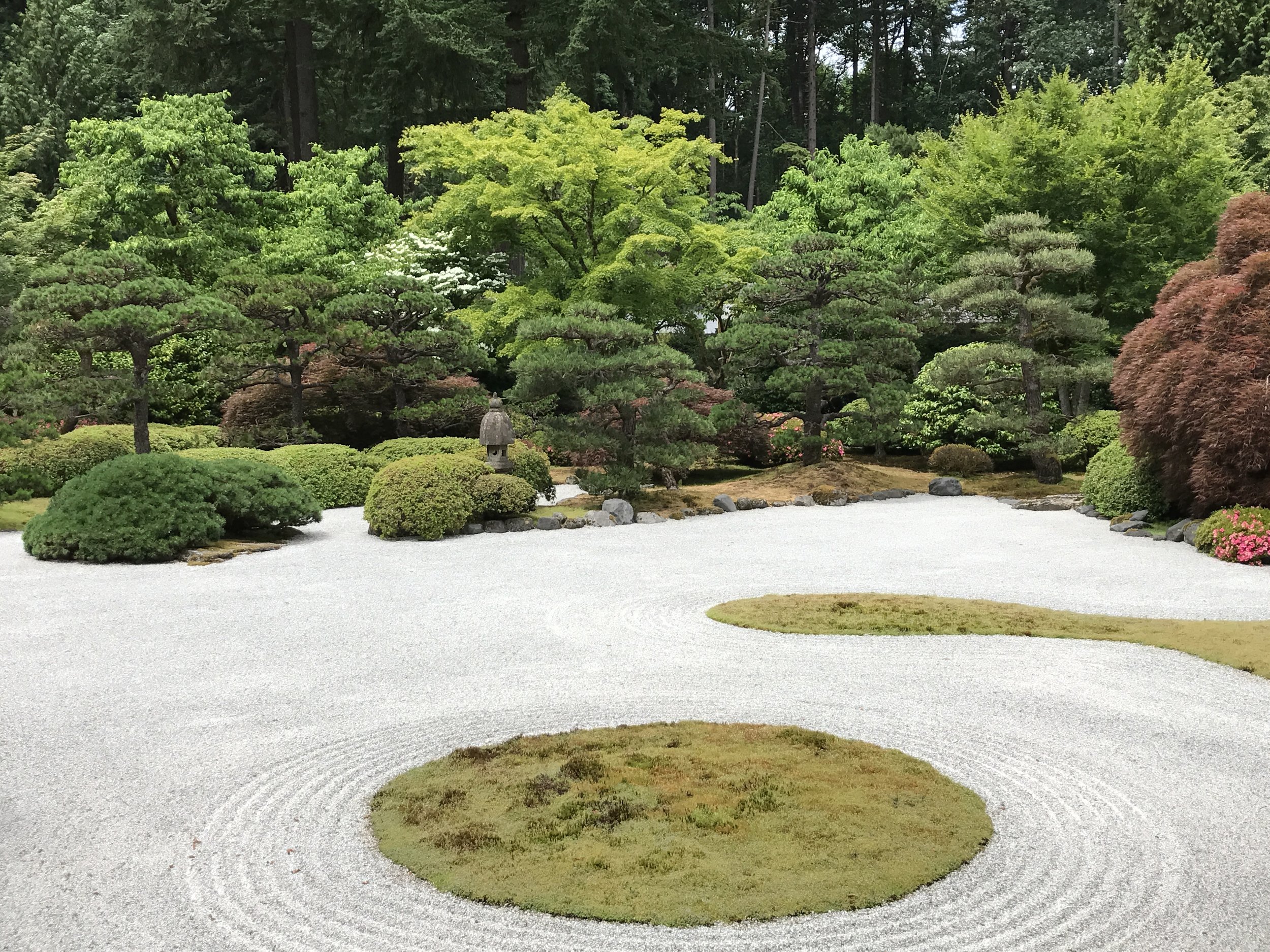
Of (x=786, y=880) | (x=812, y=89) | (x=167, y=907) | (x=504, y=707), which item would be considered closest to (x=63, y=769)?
(x=167, y=907)

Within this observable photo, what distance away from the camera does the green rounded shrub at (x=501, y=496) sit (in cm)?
1218

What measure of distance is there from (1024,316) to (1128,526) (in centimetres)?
614

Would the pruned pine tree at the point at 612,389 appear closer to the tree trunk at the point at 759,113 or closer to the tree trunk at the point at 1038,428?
the tree trunk at the point at 1038,428

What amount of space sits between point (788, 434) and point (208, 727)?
45.6 feet

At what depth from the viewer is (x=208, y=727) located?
199 inches

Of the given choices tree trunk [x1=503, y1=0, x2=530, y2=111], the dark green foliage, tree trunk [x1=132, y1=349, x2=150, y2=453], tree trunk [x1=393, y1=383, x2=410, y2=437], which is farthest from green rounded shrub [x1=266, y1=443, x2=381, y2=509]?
tree trunk [x1=503, y1=0, x2=530, y2=111]

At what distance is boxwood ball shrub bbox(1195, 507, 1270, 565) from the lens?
9.52 metres

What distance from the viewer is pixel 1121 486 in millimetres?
12555

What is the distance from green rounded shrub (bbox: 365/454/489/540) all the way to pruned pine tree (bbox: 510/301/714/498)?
7.60ft

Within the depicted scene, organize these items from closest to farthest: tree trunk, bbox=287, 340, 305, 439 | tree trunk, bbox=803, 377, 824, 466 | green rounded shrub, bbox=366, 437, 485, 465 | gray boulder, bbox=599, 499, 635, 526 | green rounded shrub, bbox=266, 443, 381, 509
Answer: gray boulder, bbox=599, 499, 635, 526 < green rounded shrub, bbox=266, 443, 381, 509 < green rounded shrub, bbox=366, 437, 485, 465 < tree trunk, bbox=287, 340, 305, 439 < tree trunk, bbox=803, 377, 824, 466

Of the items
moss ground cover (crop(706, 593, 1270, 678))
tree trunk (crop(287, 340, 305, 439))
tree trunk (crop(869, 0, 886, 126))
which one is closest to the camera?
moss ground cover (crop(706, 593, 1270, 678))

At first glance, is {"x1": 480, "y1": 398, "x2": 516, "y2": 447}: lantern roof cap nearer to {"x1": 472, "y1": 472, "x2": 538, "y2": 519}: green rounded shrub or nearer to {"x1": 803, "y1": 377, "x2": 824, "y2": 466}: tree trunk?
{"x1": 472, "y1": 472, "x2": 538, "y2": 519}: green rounded shrub

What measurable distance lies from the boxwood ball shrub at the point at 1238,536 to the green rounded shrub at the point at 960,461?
7.93m

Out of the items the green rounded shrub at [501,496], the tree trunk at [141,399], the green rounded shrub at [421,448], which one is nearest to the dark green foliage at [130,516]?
the green rounded shrub at [501,496]
